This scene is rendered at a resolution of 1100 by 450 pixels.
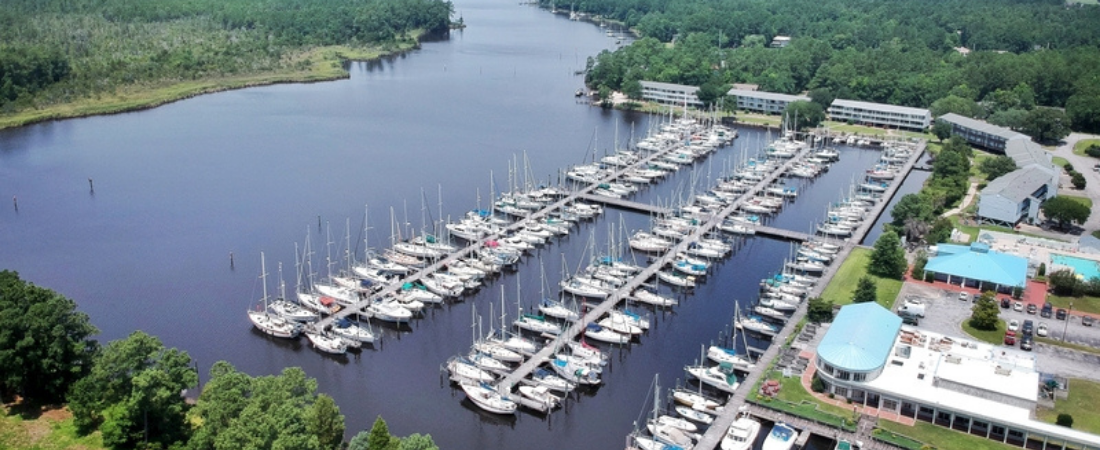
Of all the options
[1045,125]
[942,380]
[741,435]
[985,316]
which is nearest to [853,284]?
[985,316]

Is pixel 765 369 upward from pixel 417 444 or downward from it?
downward

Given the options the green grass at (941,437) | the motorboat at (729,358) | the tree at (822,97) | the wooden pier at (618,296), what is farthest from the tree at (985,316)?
the tree at (822,97)

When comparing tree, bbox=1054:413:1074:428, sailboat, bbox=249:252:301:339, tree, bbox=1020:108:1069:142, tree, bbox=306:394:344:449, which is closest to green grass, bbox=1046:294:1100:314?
tree, bbox=1054:413:1074:428

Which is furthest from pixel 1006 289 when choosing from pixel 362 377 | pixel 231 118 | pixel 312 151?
pixel 231 118

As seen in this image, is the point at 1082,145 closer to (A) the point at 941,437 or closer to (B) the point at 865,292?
(B) the point at 865,292

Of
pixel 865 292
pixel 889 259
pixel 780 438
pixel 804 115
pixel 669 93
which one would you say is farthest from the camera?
pixel 669 93

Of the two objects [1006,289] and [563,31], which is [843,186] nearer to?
[1006,289]
